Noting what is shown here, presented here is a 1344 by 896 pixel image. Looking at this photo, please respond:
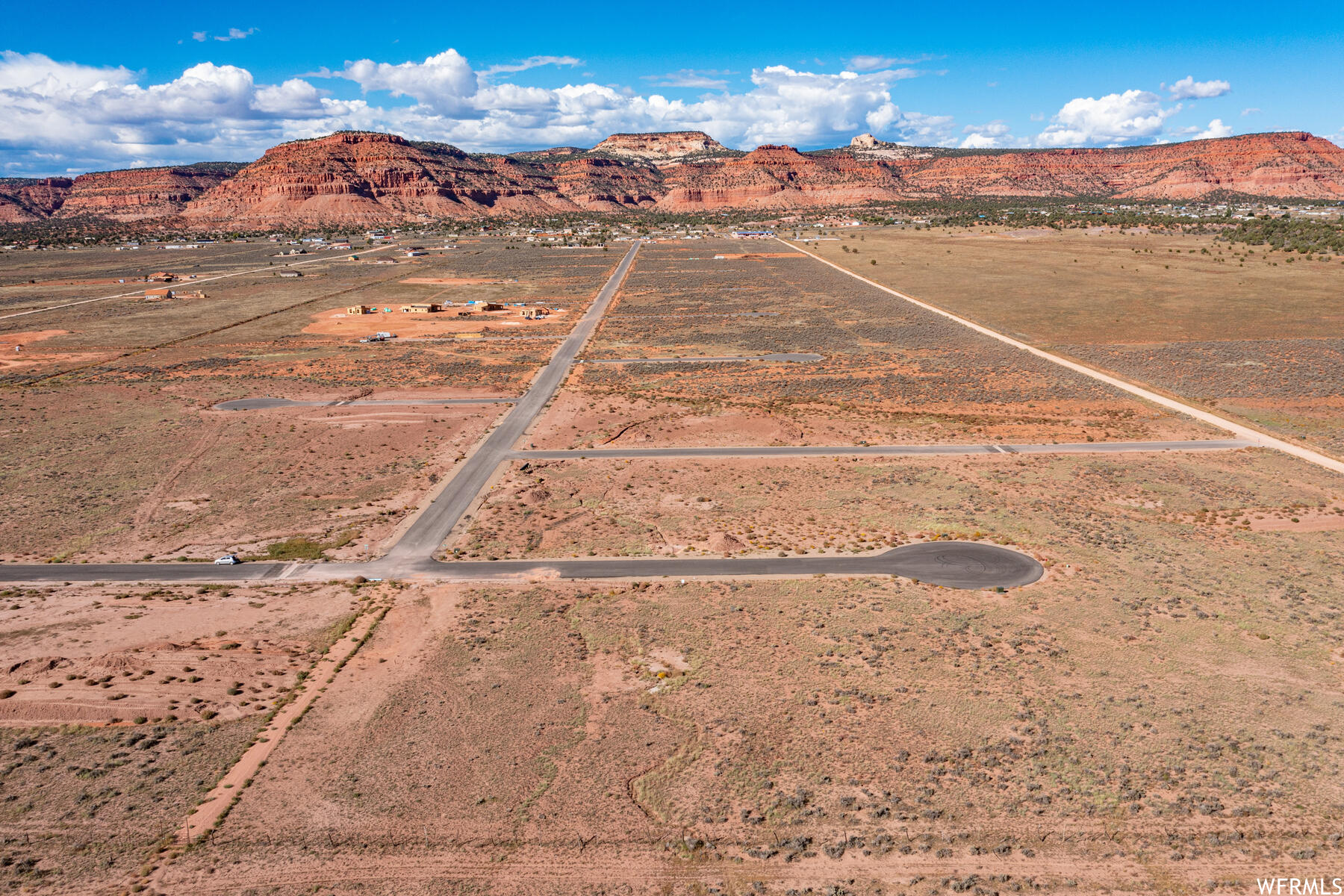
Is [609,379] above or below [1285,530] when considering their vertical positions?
above

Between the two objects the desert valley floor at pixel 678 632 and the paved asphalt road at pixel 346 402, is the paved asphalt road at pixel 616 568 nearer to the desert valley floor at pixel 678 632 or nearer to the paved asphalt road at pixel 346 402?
the desert valley floor at pixel 678 632

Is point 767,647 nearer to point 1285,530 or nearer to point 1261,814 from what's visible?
point 1261,814

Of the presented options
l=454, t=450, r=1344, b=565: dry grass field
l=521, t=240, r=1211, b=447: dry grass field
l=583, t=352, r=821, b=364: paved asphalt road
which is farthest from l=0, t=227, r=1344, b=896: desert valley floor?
l=583, t=352, r=821, b=364: paved asphalt road

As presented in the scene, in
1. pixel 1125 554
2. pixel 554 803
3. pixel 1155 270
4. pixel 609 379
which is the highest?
pixel 1155 270

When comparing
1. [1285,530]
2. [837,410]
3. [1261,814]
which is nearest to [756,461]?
[837,410]

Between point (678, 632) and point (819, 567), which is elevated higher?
point (819, 567)

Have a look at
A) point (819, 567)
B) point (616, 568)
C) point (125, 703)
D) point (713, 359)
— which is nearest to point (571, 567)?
point (616, 568)

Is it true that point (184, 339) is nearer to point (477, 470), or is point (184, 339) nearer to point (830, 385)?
point (477, 470)

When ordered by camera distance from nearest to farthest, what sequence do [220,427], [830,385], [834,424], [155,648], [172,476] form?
[155,648]
[172,476]
[834,424]
[220,427]
[830,385]
